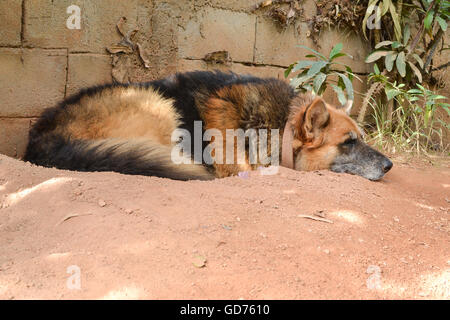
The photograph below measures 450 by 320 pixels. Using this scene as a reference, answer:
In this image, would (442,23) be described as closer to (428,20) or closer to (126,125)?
(428,20)

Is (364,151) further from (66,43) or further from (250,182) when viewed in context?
(66,43)

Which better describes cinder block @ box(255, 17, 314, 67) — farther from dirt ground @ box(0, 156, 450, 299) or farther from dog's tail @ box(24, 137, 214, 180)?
dirt ground @ box(0, 156, 450, 299)

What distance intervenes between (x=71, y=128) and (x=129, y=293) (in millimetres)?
2197

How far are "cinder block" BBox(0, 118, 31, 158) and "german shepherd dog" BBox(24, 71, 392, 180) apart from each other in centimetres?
101

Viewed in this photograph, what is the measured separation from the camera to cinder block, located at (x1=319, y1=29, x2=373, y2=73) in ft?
21.5

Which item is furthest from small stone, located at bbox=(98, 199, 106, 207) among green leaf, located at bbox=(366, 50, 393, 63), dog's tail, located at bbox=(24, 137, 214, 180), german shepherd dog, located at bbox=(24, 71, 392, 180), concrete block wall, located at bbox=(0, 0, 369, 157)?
green leaf, located at bbox=(366, 50, 393, 63)

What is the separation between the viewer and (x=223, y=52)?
5.59m

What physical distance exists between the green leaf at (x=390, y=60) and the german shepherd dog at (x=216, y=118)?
254 cm

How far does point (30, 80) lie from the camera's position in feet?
14.9

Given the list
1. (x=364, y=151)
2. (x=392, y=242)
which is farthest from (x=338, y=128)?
(x=392, y=242)

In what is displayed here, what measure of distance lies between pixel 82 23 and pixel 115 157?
7.79ft

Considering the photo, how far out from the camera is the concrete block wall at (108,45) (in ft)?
14.5

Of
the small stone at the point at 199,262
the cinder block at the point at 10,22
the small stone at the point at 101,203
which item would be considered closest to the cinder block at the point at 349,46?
the cinder block at the point at 10,22

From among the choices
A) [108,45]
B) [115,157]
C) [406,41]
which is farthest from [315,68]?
[115,157]
